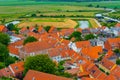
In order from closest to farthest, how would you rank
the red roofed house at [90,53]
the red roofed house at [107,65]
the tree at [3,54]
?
the red roofed house at [107,65] → the tree at [3,54] → the red roofed house at [90,53]

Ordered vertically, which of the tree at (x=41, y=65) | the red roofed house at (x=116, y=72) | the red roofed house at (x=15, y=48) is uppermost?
the tree at (x=41, y=65)

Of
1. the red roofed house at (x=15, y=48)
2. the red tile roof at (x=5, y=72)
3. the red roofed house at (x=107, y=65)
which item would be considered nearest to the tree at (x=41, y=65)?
the red tile roof at (x=5, y=72)

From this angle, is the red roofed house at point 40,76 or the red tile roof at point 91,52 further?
the red tile roof at point 91,52

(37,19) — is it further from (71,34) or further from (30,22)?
(71,34)

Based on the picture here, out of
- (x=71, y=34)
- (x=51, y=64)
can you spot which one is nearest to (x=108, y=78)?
(x=51, y=64)

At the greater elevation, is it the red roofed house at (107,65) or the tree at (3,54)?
the tree at (3,54)

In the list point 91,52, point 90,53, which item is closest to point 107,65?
point 90,53

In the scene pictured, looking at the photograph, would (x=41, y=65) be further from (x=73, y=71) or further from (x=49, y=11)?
(x=49, y=11)

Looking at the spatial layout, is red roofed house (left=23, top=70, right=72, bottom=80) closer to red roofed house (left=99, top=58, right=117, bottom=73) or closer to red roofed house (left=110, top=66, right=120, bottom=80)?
red roofed house (left=110, top=66, right=120, bottom=80)

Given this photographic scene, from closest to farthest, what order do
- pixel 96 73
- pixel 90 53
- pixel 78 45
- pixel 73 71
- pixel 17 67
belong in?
1. pixel 96 73
2. pixel 73 71
3. pixel 17 67
4. pixel 90 53
5. pixel 78 45

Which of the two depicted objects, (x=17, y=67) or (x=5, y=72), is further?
(x=17, y=67)

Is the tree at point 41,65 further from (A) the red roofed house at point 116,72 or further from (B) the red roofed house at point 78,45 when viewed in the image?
(B) the red roofed house at point 78,45
